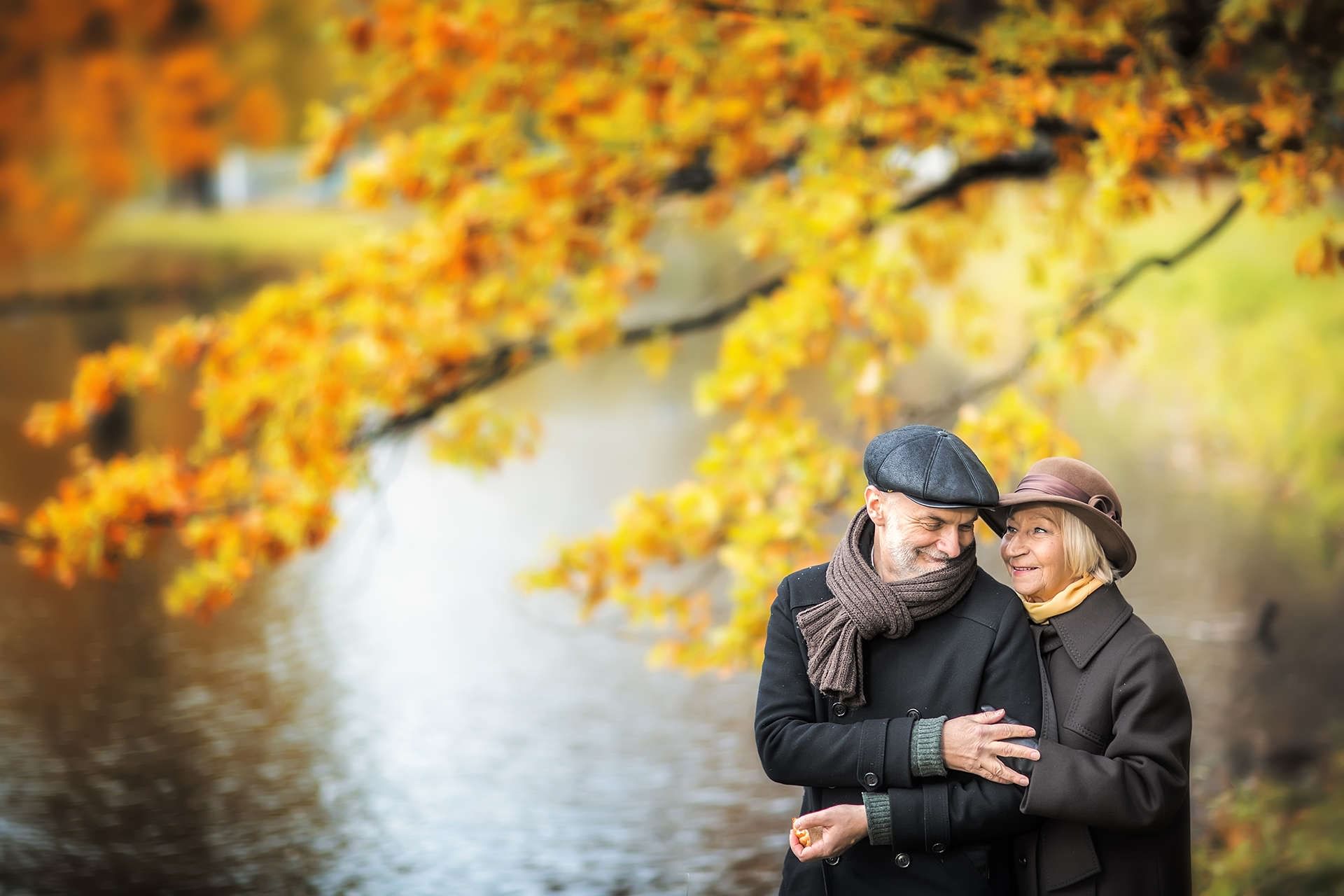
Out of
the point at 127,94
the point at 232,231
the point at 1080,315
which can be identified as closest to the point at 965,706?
the point at 1080,315

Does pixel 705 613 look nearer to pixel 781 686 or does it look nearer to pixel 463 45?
pixel 463 45

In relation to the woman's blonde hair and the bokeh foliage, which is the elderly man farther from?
the bokeh foliage

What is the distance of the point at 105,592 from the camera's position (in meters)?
10.6

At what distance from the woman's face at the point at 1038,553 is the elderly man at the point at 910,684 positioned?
3.9 inches

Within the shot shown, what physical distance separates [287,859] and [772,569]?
3088mm

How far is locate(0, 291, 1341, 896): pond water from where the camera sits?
20.4 feet

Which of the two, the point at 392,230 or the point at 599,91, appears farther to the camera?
the point at 392,230

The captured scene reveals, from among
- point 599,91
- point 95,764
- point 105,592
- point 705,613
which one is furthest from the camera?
point 105,592

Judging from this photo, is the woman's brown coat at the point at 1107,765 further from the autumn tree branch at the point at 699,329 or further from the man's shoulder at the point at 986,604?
the autumn tree branch at the point at 699,329

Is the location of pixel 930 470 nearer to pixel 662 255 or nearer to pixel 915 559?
pixel 915 559

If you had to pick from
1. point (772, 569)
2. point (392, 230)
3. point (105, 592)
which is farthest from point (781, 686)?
point (105, 592)

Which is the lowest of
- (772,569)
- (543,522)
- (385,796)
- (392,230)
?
(543,522)

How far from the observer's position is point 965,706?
7.25 feet

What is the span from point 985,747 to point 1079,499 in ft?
1.42
